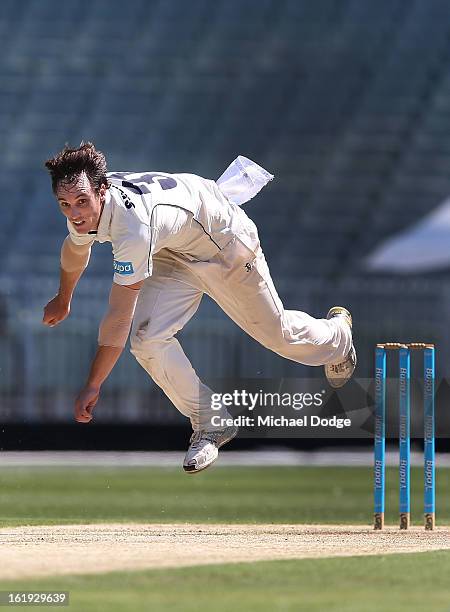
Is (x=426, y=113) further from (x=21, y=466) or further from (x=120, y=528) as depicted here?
(x=120, y=528)

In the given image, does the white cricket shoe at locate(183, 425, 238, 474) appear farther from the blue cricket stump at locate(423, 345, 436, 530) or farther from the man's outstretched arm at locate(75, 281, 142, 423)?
the blue cricket stump at locate(423, 345, 436, 530)

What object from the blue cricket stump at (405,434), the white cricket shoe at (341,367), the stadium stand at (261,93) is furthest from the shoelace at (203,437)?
the stadium stand at (261,93)

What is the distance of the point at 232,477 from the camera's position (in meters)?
10.8

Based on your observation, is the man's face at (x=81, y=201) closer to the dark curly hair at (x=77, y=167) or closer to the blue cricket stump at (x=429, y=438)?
the dark curly hair at (x=77, y=167)

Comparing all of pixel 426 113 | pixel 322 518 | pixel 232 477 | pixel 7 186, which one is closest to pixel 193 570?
pixel 322 518

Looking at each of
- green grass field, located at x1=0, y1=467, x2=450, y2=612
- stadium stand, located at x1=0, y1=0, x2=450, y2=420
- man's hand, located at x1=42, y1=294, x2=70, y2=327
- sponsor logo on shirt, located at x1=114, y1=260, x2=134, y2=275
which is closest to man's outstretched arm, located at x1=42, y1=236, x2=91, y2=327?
man's hand, located at x1=42, y1=294, x2=70, y2=327

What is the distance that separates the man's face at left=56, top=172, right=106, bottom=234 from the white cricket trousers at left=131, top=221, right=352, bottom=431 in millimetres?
530

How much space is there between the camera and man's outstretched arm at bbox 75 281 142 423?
4.70 metres

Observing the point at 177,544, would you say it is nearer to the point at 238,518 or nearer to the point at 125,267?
the point at 125,267

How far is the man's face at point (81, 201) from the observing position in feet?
15.3

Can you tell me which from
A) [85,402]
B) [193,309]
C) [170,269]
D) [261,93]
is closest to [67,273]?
[170,269]

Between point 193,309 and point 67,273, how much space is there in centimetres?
50

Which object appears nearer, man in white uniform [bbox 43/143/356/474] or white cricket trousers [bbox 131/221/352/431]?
man in white uniform [bbox 43/143/356/474]

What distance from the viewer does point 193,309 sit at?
17.5 feet
